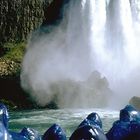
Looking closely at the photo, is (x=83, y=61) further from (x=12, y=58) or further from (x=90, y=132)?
(x=90, y=132)

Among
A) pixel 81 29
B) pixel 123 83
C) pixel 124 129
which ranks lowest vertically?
pixel 123 83

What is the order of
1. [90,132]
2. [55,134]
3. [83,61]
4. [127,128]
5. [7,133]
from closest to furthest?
1. [7,133]
2. [90,132]
3. [127,128]
4. [55,134]
5. [83,61]

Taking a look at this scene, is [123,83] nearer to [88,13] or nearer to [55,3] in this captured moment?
[88,13]

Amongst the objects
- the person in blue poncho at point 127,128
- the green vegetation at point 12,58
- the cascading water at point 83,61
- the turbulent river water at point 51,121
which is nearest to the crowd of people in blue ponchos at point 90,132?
the person in blue poncho at point 127,128

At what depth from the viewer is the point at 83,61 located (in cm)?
8150

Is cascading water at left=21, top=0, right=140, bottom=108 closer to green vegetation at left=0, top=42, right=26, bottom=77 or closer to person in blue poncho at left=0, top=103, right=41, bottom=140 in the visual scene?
green vegetation at left=0, top=42, right=26, bottom=77

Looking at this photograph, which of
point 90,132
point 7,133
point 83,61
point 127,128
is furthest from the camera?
point 83,61

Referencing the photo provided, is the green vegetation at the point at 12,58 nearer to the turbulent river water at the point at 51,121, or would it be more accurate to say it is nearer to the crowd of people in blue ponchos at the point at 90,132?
the turbulent river water at the point at 51,121

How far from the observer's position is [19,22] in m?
99.9

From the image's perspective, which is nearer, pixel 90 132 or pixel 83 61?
pixel 90 132

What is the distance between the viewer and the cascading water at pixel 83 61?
193 feet

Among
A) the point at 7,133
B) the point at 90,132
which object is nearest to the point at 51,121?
the point at 90,132

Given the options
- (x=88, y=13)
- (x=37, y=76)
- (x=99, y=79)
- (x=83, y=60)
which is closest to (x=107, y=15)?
(x=88, y=13)

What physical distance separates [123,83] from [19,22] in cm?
3689
